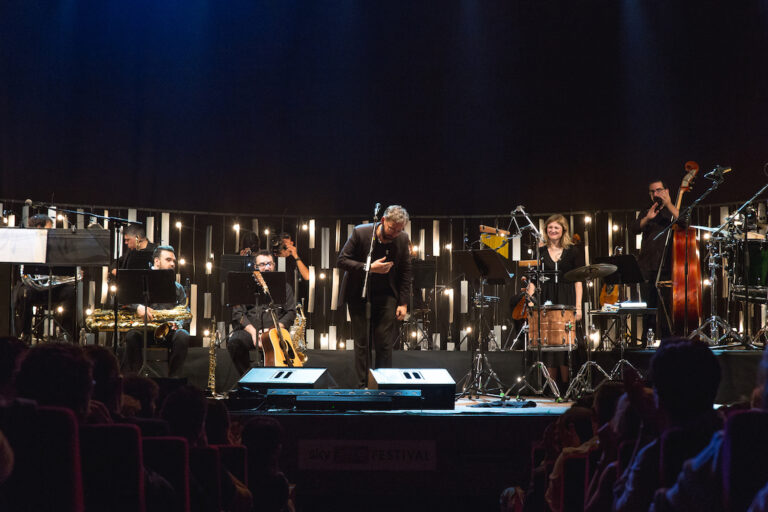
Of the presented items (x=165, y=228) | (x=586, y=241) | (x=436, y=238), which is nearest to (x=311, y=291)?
(x=436, y=238)

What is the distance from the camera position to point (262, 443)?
3.08 meters

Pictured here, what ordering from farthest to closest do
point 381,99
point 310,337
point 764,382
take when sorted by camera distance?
point 310,337, point 381,99, point 764,382

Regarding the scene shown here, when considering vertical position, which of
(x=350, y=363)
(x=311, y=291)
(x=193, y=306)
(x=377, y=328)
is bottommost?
(x=350, y=363)

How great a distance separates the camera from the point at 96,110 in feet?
28.9

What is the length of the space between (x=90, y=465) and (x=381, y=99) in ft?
25.6

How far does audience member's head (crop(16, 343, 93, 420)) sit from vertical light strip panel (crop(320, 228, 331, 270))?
322 inches

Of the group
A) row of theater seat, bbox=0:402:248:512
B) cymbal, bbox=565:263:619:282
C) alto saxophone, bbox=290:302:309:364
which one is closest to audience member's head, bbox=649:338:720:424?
row of theater seat, bbox=0:402:248:512

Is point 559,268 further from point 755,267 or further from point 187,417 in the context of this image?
point 187,417

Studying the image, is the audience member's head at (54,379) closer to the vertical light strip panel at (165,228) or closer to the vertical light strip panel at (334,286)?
the vertical light strip panel at (165,228)

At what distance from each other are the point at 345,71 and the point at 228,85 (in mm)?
1485

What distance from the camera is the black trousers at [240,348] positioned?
24.0 ft

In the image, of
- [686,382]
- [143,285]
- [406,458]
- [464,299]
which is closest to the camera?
[686,382]

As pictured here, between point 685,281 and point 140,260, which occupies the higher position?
point 140,260

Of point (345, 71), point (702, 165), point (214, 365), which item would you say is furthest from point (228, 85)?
point (702, 165)
